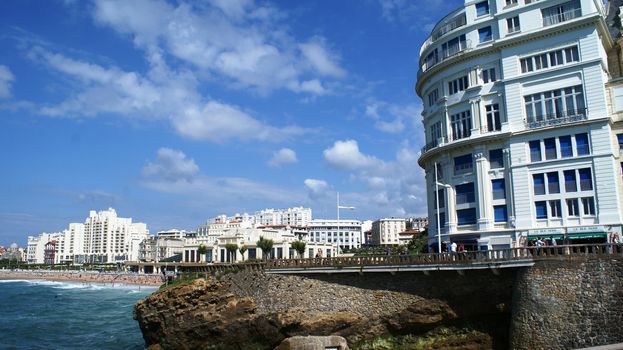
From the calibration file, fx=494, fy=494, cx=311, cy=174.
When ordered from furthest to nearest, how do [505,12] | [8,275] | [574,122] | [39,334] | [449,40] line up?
[8,275] < [39,334] < [449,40] < [505,12] < [574,122]

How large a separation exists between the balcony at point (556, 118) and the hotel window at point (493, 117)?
2331 millimetres

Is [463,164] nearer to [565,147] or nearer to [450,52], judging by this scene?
[565,147]

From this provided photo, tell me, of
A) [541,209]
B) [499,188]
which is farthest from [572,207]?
[499,188]

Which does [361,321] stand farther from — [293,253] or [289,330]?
[293,253]

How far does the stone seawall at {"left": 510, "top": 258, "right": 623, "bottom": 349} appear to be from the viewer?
966 inches

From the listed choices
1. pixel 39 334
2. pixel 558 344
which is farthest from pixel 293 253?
pixel 558 344

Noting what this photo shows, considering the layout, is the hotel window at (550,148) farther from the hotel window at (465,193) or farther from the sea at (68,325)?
the sea at (68,325)

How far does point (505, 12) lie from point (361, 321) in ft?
92.5

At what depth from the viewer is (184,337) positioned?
38125 millimetres

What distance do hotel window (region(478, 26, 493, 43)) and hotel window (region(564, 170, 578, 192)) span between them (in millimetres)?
13282

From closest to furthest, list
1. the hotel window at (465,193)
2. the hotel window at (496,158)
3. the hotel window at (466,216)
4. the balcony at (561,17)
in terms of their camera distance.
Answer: the balcony at (561,17) < the hotel window at (496,158) < the hotel window at (466,216) < the hotel window at (465,193)

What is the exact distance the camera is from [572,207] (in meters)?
37.7

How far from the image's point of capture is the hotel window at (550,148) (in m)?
38.6

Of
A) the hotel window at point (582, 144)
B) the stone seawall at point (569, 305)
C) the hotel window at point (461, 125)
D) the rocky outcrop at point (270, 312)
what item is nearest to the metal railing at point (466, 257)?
the stone seawall at point (569, 305)
